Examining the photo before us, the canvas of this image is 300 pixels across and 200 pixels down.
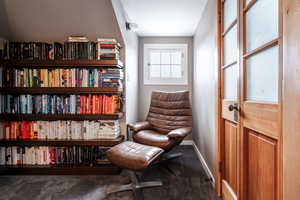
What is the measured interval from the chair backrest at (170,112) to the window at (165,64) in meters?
0.66

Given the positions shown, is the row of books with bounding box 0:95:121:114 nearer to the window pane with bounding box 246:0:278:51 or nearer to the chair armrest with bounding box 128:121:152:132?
the chair armrest with bounding box 128:121:152:132

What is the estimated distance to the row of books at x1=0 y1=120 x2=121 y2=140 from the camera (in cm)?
232

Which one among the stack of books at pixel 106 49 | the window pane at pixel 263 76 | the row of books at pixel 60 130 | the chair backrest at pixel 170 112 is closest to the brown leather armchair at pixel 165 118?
the chair backrest at pixel 170 112

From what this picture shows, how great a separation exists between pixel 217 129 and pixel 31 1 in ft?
7.86

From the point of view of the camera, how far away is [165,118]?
9.27ft

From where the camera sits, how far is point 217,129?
1795 mm

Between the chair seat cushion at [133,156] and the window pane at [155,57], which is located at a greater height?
the window pane at [155,57]

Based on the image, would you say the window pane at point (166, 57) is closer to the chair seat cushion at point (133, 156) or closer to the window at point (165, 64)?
the window at point (165, 64)

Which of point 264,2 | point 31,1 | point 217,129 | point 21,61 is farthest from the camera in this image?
point 21,61

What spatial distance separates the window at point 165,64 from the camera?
3.55m

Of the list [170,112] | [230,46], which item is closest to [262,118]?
[230,46]

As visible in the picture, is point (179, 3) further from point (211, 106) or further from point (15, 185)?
point (15, 185)

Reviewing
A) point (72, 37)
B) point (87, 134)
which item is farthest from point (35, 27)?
point (87, 134)

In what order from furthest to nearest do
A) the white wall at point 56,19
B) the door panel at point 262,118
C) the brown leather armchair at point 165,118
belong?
the brown leather armchair at point 165,118
the white wall at point 56,19
the door panel at point 262,118
